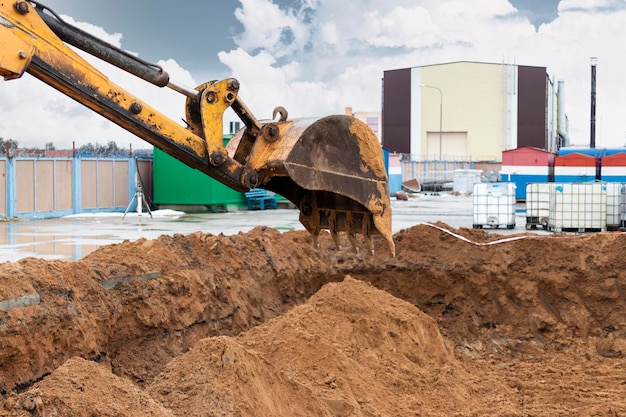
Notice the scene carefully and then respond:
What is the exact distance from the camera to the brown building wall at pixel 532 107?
57.6 metres

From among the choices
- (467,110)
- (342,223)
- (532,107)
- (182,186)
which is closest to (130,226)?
(182,186)

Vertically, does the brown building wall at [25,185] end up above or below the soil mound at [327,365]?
above

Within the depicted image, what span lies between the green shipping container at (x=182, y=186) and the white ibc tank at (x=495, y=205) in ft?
30.4

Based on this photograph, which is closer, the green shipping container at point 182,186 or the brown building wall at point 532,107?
the green shipping container at point 182,186

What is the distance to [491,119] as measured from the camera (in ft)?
197

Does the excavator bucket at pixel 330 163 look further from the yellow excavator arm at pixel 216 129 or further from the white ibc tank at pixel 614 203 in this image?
the white ibc tank at pixel 614 203

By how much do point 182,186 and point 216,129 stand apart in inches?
770

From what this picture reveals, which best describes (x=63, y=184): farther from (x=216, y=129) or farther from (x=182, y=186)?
(x=216, y=129)

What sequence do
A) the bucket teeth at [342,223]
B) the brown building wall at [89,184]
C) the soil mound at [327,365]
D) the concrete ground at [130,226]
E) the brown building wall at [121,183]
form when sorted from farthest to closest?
the brown building wall at [121,183] < the brown building wall at [89,184] < the concrete ground at [130,226] < the bucket teeth at [342,223] < the soil mound at [327,365]

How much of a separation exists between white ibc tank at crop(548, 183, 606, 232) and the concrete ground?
1345 millimetres

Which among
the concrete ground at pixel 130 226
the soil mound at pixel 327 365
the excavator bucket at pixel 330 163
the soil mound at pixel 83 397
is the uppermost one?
the excavator bucket at pixel 330 163

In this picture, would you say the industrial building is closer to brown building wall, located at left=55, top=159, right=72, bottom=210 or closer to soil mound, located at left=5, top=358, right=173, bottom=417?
brown building wall, located at left=55, top=159, right=72, bottom=210

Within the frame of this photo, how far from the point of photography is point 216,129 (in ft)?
20.3

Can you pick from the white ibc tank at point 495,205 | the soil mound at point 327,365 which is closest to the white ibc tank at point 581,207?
the white ibc tank at point 495,205
